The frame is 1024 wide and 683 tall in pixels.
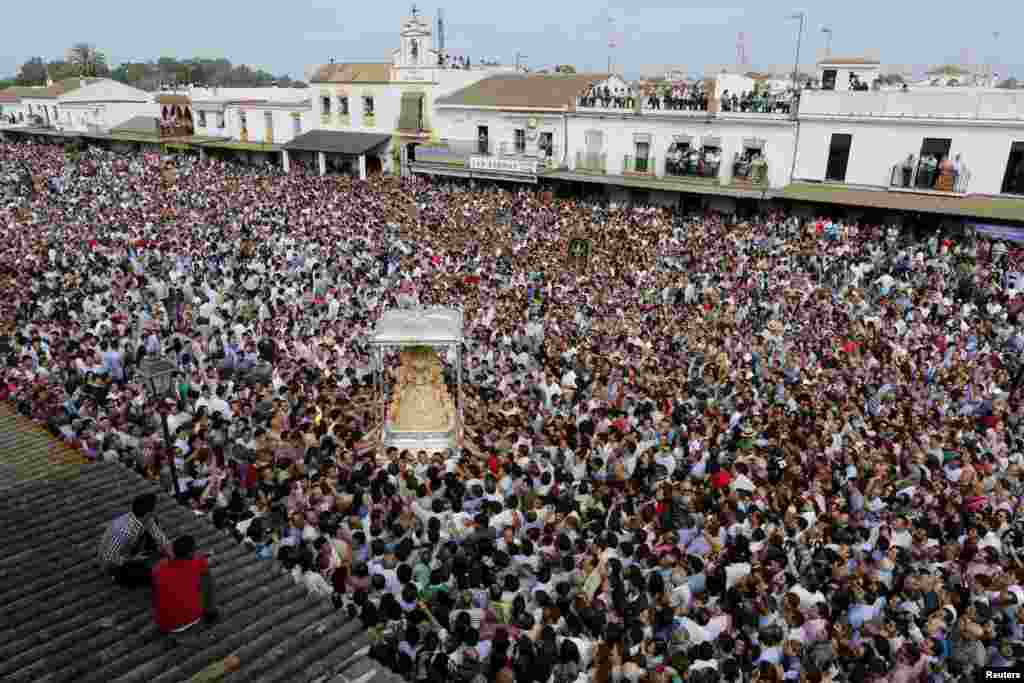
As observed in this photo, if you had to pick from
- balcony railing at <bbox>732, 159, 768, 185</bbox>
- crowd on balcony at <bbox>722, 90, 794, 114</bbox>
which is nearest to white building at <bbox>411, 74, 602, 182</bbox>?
crowd on balcony at <bbox>722, 90, 794, 114</bbox>

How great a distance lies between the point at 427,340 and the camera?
1070 centimetres

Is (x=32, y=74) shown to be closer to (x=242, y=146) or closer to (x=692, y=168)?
(x=242, y=146)

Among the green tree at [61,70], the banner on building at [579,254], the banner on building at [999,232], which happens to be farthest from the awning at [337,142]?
the green tree at [61,70]

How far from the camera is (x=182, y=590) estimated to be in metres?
5.76

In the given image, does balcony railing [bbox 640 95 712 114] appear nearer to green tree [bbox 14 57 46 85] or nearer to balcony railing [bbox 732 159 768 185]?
Answer: balcony railing [bbox 732 159 768 185]

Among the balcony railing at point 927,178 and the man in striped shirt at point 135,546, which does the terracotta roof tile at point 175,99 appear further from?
the man in striped shirt at point 135,546

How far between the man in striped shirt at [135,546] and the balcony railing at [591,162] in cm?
2537

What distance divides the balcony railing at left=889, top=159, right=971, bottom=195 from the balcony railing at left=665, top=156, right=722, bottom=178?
5.86 metres

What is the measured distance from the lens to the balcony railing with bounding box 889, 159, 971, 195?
2212 centimetres

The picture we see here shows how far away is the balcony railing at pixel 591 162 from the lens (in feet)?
96.1

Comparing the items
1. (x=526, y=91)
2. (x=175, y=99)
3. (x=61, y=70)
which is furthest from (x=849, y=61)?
(x=61, y=70)

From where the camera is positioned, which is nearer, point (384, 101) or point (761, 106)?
point (761, 106)

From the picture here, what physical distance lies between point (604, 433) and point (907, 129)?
18738 millimetres

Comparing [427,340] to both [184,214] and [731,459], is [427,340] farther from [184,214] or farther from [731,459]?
[184,214]
